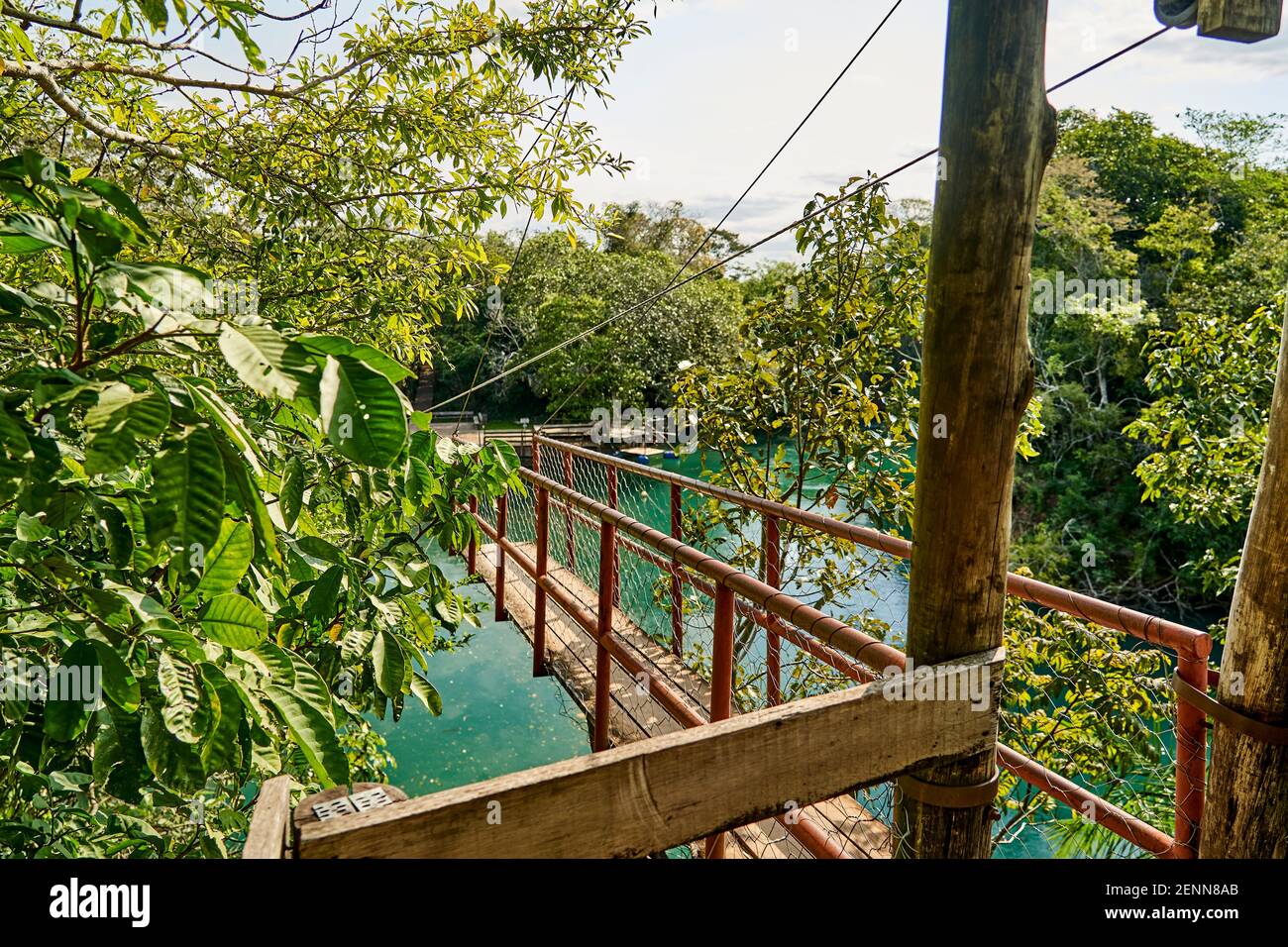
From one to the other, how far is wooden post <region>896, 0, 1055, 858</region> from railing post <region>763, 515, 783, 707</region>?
4.99ft

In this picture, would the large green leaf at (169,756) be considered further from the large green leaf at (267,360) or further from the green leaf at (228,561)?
the large green leaf at (267,360)

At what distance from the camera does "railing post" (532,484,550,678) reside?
12.2 feet

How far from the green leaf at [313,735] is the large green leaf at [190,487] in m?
0.31

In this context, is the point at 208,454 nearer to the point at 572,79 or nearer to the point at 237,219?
the point at 572,79

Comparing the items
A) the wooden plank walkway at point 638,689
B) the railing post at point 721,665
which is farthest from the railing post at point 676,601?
the railing post at point 721,665

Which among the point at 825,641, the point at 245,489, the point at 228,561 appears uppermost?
the point at 245,489

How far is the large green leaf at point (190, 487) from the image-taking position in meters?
0.66

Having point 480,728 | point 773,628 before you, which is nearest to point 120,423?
point 773,628

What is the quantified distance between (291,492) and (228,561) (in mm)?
350

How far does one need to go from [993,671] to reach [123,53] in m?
3.53

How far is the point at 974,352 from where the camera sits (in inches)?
41.1

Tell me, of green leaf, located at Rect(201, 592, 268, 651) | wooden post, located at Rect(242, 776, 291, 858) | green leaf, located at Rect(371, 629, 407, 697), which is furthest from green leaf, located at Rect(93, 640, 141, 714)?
green leaf, located at Rect(371, 629, 407, 697)

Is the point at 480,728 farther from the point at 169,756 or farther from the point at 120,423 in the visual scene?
the point at 120,423
